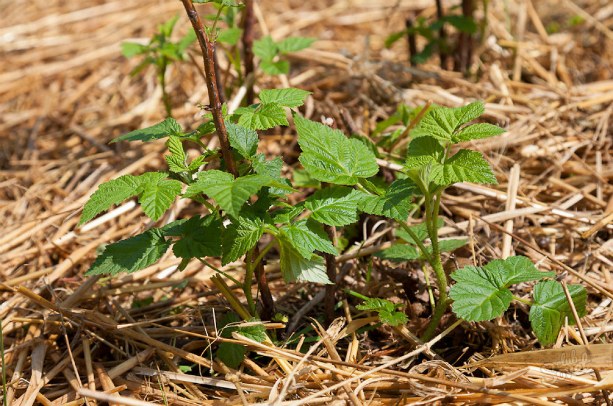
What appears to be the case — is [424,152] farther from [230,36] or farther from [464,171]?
[230,36]

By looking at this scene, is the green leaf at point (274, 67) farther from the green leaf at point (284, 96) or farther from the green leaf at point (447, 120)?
the green leaf at point (447, 120)

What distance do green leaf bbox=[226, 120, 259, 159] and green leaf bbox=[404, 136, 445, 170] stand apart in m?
0.35

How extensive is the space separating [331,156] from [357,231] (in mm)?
618

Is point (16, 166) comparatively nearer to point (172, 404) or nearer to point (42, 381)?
point (42, 381)

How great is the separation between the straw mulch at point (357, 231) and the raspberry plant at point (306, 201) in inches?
5.9

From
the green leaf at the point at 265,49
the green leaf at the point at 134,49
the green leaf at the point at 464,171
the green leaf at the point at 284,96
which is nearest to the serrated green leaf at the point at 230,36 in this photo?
the green leaf at the point at 265,49

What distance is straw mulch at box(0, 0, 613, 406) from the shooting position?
1.53 metres

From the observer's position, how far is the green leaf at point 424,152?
146 cm

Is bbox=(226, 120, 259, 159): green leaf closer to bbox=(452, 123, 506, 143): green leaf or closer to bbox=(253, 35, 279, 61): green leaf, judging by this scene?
bbox=(452, 123, 506, 143): green leaf

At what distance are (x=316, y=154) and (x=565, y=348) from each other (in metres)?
0.71

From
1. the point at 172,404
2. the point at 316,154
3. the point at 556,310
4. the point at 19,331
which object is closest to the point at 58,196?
the point at 19,331

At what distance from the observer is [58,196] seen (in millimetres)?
2490

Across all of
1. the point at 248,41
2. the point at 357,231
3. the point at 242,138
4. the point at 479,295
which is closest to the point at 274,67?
the point at 248,41

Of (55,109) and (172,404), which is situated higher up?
(55,109)
